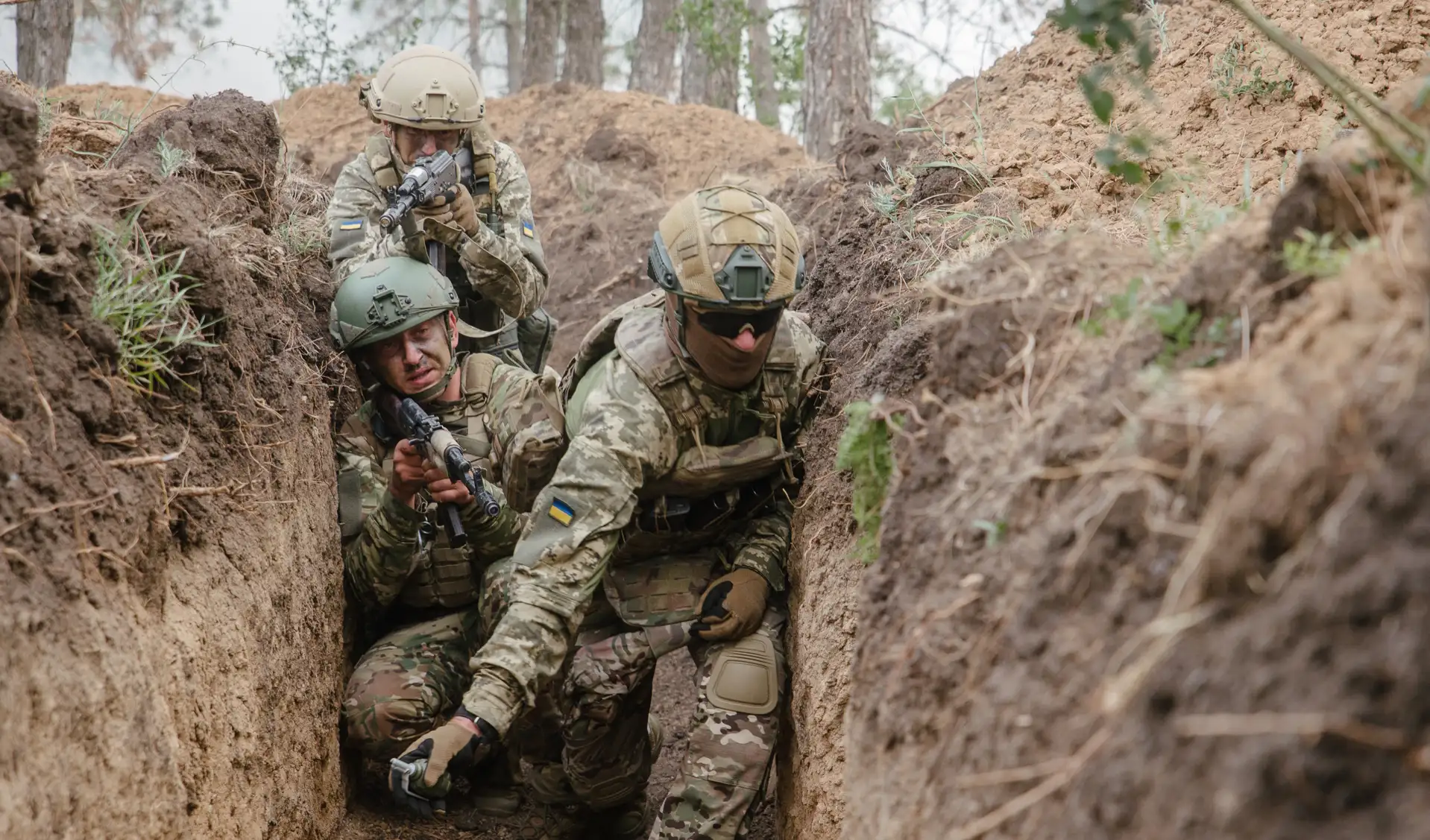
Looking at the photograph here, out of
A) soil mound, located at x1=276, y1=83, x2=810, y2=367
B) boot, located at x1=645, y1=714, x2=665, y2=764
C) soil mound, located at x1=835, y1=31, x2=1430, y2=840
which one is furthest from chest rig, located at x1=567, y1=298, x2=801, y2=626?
soil mound, located at x1=276, y1=83, x2=810, y2=367

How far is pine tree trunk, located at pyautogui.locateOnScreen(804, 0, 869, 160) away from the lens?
9.89 meters

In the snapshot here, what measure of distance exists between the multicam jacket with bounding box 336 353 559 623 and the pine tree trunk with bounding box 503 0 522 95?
1553cm

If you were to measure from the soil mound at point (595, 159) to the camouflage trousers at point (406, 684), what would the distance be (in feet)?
10.8

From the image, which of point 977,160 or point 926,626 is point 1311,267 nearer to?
point 926,626

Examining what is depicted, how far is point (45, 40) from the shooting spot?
10727 mm

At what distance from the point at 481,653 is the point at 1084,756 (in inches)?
102

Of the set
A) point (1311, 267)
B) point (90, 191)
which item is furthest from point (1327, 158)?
point (90, 191)

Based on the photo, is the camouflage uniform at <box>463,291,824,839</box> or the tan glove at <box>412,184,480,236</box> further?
the tan glove at <box>412,184,480,236</box>

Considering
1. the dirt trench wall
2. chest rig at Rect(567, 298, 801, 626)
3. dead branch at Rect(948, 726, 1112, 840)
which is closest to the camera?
dead branch at Rect(948, 726, 1112, 840)

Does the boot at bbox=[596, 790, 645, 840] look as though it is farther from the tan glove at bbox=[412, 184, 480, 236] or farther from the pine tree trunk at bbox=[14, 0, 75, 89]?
the pine tree trunk at bbox=[14, 0, 75, 89]

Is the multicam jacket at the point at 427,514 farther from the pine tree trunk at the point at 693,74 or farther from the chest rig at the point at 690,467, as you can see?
the pine tree trunk at the point at 693,74

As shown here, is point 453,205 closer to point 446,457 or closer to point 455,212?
point 455,212

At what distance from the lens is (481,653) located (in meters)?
4.21

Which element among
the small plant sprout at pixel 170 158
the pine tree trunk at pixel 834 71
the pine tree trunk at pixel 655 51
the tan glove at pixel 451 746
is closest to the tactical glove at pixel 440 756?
the tan glove at pixel 451 746
